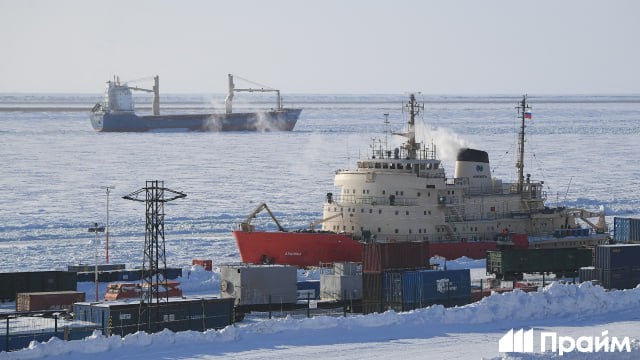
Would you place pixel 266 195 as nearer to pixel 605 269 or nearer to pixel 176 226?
pixel 176 226

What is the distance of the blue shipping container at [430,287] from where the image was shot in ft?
139

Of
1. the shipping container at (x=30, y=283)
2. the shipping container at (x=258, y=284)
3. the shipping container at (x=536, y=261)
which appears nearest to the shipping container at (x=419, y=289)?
the shipping container at (x=258, y=284)

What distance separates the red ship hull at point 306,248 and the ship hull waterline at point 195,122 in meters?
130

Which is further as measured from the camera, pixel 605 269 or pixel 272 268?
pixel 605 269

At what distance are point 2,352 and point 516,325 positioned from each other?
15360 mm

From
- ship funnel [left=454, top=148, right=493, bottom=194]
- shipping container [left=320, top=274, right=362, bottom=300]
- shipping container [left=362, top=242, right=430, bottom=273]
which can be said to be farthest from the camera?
ship funnel [left=454, top=148, right=493, bottom=194]

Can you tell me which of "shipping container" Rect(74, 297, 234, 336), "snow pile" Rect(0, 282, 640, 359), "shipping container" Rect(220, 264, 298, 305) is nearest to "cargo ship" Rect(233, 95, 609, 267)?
"shipping container" Rect(220, 264, 298, 305)

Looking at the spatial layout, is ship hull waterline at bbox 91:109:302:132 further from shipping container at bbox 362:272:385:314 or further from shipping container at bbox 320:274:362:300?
shipping container at bbox 362:272:385:314

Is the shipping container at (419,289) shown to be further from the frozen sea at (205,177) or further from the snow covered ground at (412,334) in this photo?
the frozen sea at (205,177)

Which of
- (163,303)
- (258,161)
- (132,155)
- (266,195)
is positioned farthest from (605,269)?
(132,155)

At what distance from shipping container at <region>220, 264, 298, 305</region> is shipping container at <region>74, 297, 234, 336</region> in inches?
121

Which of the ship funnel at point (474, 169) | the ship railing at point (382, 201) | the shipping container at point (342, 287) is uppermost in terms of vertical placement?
the ship funnel at point (474, 169)

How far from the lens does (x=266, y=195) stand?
84.7m

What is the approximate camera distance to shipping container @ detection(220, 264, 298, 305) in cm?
4256
